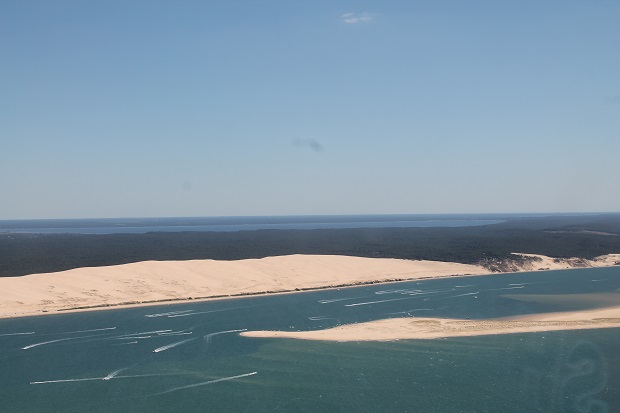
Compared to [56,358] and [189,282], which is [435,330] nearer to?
[56,358]

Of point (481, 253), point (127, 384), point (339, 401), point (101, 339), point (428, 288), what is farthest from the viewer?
point (481, 253)

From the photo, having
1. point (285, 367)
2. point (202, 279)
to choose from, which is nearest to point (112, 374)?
point (285, 367)

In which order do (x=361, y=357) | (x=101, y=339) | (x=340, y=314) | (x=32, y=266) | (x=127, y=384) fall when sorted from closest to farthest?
(x=127, y=384), (x=361, y=357), (x=101, y=339), (x=340, y=314), (x=32, y=266)

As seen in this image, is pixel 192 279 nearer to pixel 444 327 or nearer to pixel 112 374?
pixel 444 327

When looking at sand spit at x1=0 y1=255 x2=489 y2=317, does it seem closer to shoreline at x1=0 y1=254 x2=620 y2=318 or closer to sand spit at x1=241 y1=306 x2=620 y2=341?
shoreline at x1=0 y1=254 x2=620 y2=318

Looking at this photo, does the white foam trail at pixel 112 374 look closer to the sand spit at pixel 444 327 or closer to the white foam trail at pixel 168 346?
the white foam trail at pixel 168 346

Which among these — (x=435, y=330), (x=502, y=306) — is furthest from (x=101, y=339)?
(x=502, y=306)
